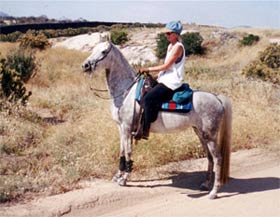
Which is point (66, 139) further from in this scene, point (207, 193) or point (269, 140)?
point (269, 140)

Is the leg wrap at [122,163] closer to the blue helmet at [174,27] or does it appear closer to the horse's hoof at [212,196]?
the horse's hoof at [212,196]

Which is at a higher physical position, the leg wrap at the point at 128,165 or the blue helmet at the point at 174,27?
the blue helmet at the point at 174,27

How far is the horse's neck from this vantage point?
22.3 ft

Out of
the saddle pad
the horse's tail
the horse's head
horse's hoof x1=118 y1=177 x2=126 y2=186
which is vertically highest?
the horse's head

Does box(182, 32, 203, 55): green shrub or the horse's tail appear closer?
the horse's tail

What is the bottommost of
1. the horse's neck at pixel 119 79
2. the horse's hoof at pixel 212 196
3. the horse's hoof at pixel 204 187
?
the horse's hoof at pixel 204 187

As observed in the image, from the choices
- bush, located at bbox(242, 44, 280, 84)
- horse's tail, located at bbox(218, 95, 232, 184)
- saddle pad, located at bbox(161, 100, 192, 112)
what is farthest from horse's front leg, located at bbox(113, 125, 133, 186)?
bush, located at bbox(242, 44, 280, 84)

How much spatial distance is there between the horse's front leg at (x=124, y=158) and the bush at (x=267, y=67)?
10.3 metres

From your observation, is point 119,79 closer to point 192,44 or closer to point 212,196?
point 212,196

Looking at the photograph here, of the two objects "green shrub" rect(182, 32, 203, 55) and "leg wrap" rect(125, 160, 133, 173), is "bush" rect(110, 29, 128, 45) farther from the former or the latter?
"leg wrap" rect(125, 160, 133, 173)

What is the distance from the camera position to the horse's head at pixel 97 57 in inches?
256

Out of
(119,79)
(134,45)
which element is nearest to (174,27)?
(119,79)

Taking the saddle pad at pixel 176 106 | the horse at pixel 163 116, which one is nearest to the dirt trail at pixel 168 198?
the horse at pixel 163 116

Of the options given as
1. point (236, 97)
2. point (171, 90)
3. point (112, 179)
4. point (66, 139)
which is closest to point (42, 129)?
point (66, 139)
